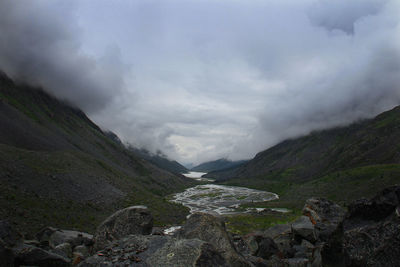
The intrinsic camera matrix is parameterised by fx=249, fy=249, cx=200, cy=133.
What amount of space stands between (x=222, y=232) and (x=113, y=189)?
76.3 metres

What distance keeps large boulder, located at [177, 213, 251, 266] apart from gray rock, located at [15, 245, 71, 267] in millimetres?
7582

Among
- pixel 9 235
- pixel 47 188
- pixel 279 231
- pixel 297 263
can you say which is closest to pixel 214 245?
pixel 297 263

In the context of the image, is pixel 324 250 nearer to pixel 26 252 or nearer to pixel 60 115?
pixel 26 252

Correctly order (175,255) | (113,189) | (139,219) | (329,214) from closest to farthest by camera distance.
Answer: (175,255), (139,219), (329,214), (113,189)

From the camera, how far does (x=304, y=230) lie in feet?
76.9

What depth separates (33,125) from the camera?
111 metres

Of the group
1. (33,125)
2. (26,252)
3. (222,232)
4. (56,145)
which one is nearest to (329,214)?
(222,232)

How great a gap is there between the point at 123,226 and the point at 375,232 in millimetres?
17493

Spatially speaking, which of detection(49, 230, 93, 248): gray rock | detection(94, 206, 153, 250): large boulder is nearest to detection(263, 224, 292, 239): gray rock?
detection(94, 206, 153, 250): large boulder

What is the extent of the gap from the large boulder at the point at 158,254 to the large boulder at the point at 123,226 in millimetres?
10064

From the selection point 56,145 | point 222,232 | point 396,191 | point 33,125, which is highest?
point 33,125

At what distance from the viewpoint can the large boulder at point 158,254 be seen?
31.2 feet

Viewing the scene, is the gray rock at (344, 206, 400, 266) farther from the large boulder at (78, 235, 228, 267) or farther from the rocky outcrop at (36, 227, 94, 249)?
the rocky outcrop at (36, 227, 94, 249)

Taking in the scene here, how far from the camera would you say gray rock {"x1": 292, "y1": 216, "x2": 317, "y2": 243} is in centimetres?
2292
